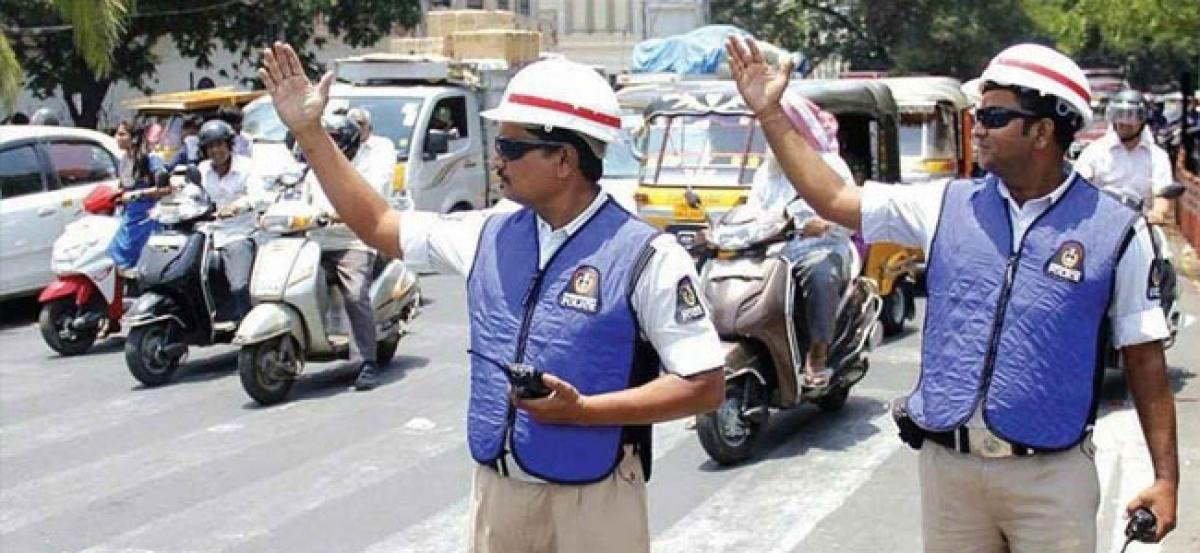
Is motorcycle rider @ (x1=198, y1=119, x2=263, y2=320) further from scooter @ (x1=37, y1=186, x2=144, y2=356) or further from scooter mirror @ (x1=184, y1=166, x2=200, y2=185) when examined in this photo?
scooter @ (x1=37, y1=186, x2=144, y2=356)

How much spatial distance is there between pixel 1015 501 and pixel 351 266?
6.79 meters

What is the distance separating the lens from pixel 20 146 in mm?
12945

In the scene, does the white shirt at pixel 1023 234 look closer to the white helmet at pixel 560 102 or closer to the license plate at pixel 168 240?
the white helmet at pixel 560 102

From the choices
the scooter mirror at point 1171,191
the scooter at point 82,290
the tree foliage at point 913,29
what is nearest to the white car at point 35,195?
the scooter at point 82,290

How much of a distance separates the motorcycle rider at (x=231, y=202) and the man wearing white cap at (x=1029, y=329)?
270 inches

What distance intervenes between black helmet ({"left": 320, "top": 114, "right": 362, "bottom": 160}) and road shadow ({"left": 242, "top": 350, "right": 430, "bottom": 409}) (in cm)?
139

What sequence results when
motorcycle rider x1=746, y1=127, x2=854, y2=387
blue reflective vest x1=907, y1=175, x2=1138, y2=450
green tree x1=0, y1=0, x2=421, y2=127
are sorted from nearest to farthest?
blue reflective vest x1=907, y1=175, x2=1138, y2=450 < motorcycle rider x1=746, y1=127, x2=854, y2=387 < green tree x1=0, y1=0, x2=421, y2=127

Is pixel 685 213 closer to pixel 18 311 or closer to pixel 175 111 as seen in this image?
pixel 18 311

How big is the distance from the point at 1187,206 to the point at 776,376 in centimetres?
1123

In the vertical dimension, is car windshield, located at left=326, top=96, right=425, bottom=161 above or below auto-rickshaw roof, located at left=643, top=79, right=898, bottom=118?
below

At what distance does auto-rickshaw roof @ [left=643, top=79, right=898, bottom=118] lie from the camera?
42.3ft

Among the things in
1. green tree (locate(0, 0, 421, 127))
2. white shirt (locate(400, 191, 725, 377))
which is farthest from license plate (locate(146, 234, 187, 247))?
green tree (locate(0, 0, 421, 127))

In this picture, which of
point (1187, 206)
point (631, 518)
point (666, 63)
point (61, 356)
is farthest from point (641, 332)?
point (666, 63)

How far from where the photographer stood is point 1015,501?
368cm
